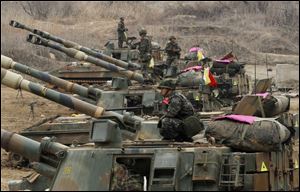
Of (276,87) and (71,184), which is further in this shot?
(276,87)

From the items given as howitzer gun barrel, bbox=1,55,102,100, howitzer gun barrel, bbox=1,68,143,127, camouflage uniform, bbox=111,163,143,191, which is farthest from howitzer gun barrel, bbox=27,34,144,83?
camouflage uniform, bbox=111,163,143,191

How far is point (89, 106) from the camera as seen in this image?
1198cm

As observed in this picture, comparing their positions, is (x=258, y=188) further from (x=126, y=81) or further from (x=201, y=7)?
(x=201, y=7)

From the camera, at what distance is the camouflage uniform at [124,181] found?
317 inches

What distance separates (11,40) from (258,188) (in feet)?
84.6

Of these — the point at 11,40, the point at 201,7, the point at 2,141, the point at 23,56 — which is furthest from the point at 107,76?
the point at 201,7

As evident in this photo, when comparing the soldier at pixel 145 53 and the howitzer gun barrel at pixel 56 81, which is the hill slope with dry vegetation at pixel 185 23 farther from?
the howitzer gun barrel at pixel 56 81

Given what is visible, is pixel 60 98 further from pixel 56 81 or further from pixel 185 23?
pixel 185 23

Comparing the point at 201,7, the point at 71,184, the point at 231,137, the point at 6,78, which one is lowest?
the point at 71,184

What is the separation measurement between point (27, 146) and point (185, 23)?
127 ft

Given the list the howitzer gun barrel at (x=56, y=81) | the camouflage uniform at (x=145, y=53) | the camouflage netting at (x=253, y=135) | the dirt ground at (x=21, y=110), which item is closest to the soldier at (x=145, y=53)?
the camouflage uniform at (x=145, y=53)

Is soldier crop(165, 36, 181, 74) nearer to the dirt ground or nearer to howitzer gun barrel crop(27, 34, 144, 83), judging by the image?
howitzer gun barrel crop(27, 34, 144, 83)

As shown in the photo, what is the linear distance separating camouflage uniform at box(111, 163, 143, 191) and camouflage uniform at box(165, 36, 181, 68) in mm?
12327

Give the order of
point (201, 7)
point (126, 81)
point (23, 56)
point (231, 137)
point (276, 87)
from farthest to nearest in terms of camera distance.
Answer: point (201, 7)
point (23, 56)
point (276, 87)
point (126, 81)
point (231, 137)
